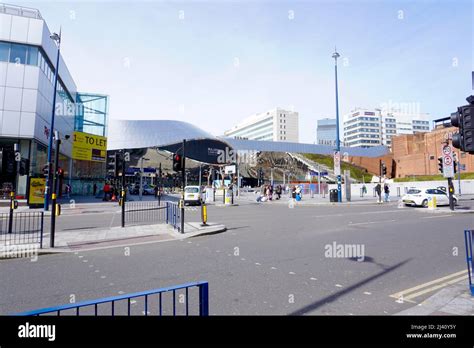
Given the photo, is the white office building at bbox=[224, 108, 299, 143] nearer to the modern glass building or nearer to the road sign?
the modern glass building

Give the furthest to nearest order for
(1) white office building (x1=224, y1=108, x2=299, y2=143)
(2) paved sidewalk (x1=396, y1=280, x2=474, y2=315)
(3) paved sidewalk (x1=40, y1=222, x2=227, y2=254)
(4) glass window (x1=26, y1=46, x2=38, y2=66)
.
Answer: (1) white office building (x1=224, y1=108, x2=299, y2=143) → (4) glass window (x1=26, y1=46, x2=38, y2=66) → (3) paved sidewalk (x1=40, y1=222, x2=227, y2=254) → (2) paved sidewalk (x1=396, y1=280, x2=474, y2=315)

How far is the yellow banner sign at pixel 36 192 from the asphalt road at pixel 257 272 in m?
17.7

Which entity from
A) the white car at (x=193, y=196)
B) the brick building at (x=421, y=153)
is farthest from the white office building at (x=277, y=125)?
the white car at (x=193, y=196)

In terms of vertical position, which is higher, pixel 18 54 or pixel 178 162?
pixel 18 54

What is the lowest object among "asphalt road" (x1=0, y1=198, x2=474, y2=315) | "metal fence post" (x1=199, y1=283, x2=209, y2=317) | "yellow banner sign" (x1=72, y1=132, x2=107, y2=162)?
"asphalt road" (x1=0, y1=198, x2=474, y2=315)

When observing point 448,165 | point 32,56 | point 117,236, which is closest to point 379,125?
point 448,165

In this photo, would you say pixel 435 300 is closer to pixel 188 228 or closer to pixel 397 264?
pixel 397 264

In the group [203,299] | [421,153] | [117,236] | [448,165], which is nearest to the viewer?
[203,299]

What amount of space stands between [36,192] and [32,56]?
13.4 metres

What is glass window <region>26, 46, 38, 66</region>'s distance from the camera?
25.9 m

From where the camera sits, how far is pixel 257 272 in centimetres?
576

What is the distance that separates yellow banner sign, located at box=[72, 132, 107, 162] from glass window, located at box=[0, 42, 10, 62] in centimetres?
1064

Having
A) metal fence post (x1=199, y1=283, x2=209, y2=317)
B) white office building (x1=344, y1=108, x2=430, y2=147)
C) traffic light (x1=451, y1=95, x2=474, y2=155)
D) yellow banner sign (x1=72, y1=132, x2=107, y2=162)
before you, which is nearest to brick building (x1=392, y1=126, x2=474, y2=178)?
yellow banner sign (x1=72, y1=132, x2=107, y2=162)

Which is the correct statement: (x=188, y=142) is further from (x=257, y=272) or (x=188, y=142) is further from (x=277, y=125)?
(x=257, y=272)
